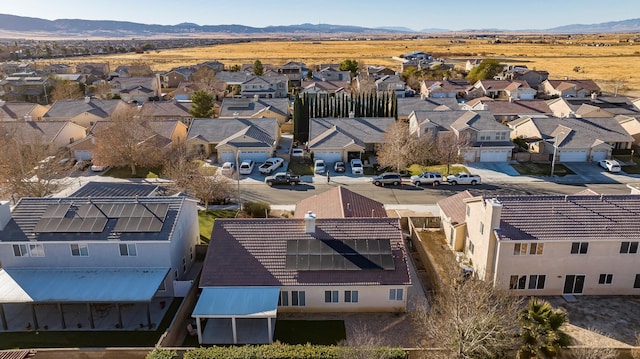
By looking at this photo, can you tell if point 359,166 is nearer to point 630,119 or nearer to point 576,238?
point 576,238

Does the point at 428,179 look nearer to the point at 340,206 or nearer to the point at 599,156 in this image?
the point at 340,206

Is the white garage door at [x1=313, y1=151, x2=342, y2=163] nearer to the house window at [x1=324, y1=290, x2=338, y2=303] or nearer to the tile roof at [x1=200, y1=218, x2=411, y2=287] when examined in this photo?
the tile roof at [x1=200, y1=218, x2=411, y2=287]

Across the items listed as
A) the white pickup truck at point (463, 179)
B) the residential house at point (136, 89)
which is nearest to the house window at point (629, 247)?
the white pickup truck at point (463, 179)

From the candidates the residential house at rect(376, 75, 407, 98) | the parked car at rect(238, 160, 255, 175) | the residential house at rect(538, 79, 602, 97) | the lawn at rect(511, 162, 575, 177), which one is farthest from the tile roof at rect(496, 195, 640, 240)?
the residential house at rect(538, 79, 602, 97)

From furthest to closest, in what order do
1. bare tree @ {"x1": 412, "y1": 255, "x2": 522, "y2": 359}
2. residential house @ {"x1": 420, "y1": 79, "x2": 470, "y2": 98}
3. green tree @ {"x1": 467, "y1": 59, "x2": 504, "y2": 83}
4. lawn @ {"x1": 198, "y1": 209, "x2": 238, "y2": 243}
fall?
green tree @ {"x1": 467, "y1": 59, "x2": 504, "y2": 83} → residential house @ {"x1": 420, "y1": 79, "x2": 470, "y2": 98} → lawn @ {"x1": 198, "y1": 209, "x2": 238, "y2": 243} → bare tree @ {"x1": 412, "y1": 255, "x2": 522, "y2": 359}

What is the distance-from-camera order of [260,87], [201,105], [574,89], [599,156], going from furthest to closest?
[260,87] → [574,89] → [201,105] → [599,156]

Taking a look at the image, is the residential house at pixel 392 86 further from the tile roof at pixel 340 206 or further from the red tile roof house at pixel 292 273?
the red tile roof house at pixel 292 273

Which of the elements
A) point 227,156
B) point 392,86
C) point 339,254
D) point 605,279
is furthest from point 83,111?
point 605,279

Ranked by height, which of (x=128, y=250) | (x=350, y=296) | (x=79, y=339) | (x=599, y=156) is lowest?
(x=79, y=339)
